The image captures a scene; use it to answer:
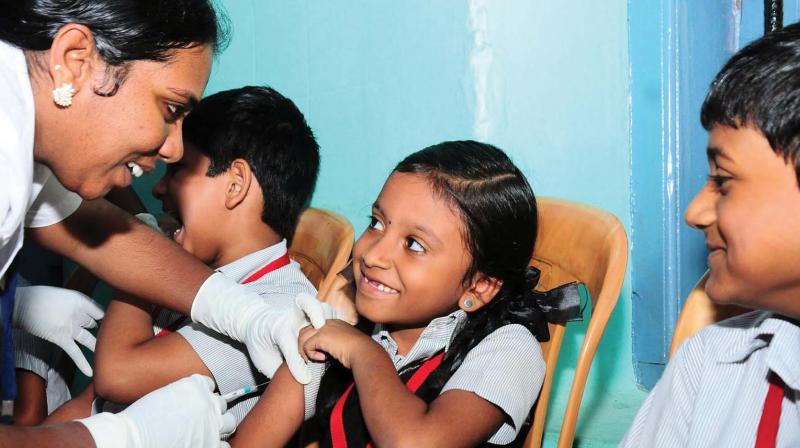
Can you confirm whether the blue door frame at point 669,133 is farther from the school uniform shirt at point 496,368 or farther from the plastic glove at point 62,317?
the plastic glove at point 62,317

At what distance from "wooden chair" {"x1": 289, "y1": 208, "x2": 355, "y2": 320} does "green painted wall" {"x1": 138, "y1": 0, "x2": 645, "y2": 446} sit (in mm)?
178

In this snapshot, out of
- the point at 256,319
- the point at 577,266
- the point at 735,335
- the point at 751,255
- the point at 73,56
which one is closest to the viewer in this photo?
the point at 751,255

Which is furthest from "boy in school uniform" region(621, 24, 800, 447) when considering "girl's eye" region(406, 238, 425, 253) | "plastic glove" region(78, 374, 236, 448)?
"plastic glove" region(78, 374, 236, 448)

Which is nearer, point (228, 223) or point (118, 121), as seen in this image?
point (118, 121)

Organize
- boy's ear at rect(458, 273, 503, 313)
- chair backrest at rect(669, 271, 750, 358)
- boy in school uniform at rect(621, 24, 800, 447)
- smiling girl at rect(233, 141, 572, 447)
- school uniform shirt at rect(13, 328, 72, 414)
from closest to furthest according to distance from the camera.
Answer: boy in school uniform at rect(621, 24, 800, 447) < chair backrest at rect(669, 271, 750, 358) < smiling girl at rect(233, 141, 572, 447) < boy's ear at rect(458, 273, 503, 313) < school uniform shirt at rect(13, 328, 72, 414)

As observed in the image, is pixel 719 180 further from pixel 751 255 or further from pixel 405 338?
pixel 405 338

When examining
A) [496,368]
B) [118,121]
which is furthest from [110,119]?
[496,368]

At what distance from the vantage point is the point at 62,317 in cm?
195

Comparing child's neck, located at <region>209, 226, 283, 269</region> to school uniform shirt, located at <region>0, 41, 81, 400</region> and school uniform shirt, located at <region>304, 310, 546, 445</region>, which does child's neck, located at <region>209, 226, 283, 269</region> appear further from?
school uniform shirt, located at <region>0, 41, 81, 400</region>

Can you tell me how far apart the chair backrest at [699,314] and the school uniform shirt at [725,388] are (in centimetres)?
6

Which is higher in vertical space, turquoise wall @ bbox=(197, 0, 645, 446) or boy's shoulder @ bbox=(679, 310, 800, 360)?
turquoise wall @ bbox=(197, 0, 645, 446)

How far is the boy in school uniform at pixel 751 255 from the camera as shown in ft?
3.38

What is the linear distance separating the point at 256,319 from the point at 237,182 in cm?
39

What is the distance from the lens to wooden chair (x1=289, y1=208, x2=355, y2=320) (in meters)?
1.73
